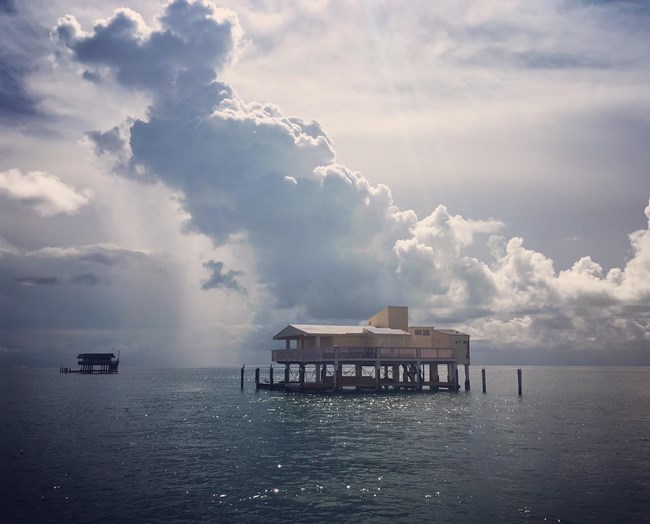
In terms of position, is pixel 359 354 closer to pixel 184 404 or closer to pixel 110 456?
pixel 184 404

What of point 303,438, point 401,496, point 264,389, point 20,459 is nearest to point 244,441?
point 303,438

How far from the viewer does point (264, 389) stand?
8956cm

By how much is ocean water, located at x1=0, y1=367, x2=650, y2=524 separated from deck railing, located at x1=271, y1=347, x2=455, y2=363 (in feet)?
44.4

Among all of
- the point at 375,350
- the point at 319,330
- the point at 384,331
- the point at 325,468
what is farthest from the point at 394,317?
→ the point at 325,468

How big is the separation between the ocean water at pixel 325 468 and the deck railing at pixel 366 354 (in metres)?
13.5

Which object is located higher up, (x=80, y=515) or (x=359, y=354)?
(x=359, y=354)

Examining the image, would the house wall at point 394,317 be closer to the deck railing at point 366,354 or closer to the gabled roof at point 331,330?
the gabled roof at point 331,330

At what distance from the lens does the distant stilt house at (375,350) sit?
68.2 metres

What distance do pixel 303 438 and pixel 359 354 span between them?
30169 mm

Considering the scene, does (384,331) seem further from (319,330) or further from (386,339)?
(319,330)

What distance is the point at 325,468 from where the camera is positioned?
29.3 metres

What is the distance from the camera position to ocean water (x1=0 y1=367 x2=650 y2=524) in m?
22.1

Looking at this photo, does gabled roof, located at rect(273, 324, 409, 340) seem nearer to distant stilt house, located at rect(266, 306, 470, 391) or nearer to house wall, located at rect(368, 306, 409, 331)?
distant stilt house, located at rect(266, 306, 470, 391)

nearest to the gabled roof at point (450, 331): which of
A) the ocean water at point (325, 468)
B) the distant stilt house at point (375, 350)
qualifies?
the distant stilt house at point (375, 350)
